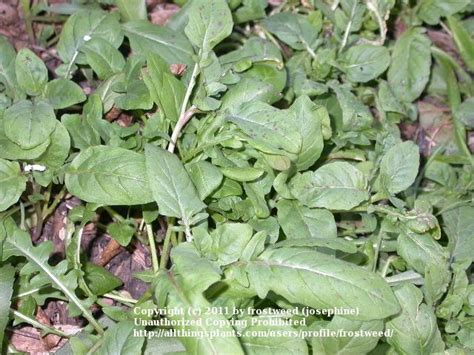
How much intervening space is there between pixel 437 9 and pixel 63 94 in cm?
162

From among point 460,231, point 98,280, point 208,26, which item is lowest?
point 98,280

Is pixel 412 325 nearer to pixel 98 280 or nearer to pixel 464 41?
pixel 98 280

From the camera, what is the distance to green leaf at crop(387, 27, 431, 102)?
113 inches

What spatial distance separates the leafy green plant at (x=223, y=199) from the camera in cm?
187

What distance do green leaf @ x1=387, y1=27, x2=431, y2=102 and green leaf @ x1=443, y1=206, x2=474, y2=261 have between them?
600mm

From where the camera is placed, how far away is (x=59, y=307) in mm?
2293

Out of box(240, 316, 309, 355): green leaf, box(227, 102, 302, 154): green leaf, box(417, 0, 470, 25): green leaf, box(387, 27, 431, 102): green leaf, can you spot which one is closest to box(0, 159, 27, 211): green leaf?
box(227, 102, 302, 154): green leaf

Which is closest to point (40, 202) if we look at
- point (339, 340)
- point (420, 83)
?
point (339, 340)

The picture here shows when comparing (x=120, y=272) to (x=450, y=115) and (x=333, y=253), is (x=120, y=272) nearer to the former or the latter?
(x=333, y=253)

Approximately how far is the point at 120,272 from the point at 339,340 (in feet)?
2.71

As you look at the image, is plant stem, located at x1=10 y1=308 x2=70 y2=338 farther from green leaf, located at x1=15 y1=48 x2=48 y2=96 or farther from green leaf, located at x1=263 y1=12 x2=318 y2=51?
green leaf, located at x1=263 y1=12 x2=318 y2=51

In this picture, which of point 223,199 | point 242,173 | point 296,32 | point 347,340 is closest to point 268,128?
point 242,173

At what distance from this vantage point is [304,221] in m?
2.13

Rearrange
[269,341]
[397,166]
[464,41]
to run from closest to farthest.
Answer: [269,341], [397,166], [464,41]
